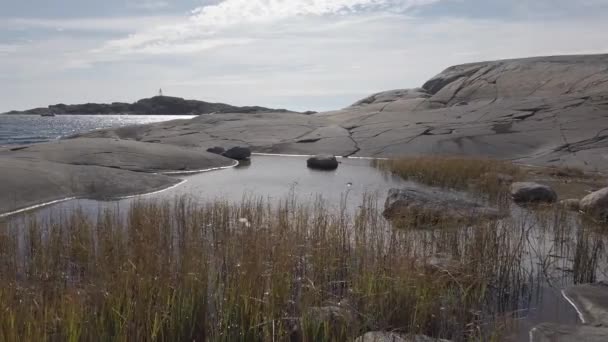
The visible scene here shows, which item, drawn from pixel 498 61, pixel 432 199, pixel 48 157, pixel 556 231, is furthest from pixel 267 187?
pixel 498 61

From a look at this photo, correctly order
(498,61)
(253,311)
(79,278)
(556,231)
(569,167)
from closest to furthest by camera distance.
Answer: (253,311) → (79,278) → (556,231) → (569,167) → (498,61)

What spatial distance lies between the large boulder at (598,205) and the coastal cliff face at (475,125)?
7.37 metres

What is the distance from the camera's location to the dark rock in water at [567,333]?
4.28m

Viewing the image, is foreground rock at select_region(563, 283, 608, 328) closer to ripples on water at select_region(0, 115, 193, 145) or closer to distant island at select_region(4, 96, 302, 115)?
ripples on water at select_region(0, 115, 193, 145)

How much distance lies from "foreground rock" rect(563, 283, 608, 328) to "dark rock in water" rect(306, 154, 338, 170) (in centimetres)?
1125

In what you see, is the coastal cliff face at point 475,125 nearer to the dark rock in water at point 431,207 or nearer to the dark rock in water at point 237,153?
the dark rock in water at point 237,153

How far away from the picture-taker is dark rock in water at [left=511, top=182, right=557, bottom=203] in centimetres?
1035

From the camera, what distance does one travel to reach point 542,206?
30.9 feet

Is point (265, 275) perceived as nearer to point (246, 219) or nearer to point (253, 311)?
point (253, 311)

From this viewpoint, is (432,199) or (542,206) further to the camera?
(542,206)

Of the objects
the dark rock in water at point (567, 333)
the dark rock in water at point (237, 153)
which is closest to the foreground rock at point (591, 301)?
the dark rock in water at point (567, 333)

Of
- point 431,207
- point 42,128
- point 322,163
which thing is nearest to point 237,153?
point 322,163

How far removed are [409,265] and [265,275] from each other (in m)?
1.42

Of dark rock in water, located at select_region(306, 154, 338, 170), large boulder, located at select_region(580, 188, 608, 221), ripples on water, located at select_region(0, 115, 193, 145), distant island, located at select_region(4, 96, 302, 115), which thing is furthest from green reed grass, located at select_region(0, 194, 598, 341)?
distant island, located at select_region(4, 96, 302, 115)
